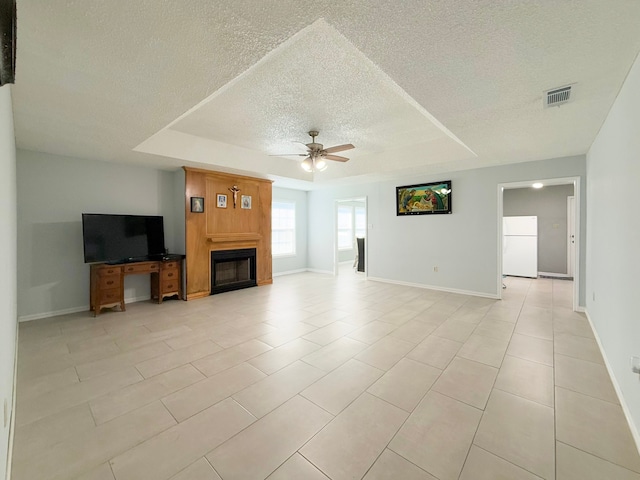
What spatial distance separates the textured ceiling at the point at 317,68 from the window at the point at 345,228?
5730 mm

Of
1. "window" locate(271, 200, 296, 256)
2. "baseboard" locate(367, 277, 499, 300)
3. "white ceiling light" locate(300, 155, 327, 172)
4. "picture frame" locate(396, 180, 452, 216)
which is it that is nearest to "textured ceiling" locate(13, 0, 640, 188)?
"white ceiling light" locate(300, 155, 327, 172)

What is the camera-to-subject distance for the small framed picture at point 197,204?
4.99 meters

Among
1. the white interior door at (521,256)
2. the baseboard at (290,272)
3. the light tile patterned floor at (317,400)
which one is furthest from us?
the baseboard at (290,272)

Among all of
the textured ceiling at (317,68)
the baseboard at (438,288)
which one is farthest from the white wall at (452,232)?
the textured ceiling at (317,68)

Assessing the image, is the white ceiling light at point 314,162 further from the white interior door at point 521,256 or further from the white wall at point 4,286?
the white interior door at point 521,256

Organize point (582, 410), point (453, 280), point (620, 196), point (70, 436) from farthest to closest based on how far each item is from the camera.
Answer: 1. point (453, 280)
2. point (620, 196)
3. point (582, 410)
4. point (70, 436)

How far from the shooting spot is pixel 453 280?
544cm

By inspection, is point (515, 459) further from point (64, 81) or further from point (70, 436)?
point (64, 81)

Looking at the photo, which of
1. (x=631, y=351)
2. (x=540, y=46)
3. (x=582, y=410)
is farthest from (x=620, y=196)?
(x=582, y=410)

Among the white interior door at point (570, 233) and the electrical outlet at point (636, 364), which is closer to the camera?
the electrical outlet at point (636, 364)

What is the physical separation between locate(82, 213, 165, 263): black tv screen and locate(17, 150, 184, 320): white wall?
1.26ft

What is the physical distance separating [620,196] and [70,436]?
14.1 ft

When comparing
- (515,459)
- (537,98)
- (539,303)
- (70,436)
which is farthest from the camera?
(539,303)

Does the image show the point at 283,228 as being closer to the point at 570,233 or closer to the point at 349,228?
the point at 349,228
